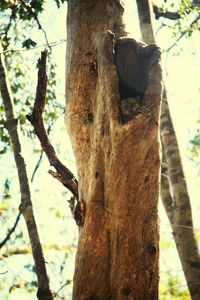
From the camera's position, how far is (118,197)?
1.85m

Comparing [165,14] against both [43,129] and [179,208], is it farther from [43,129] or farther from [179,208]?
[43,129]

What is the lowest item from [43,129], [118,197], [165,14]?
[118,197]

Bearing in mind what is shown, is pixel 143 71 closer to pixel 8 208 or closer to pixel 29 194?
pixel 29 194

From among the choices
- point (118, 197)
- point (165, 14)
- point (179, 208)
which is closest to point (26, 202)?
point (179, 208)

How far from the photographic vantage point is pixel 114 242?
1.85m

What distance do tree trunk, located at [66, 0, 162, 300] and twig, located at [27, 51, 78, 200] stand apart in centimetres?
23

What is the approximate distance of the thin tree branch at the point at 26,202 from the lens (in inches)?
137

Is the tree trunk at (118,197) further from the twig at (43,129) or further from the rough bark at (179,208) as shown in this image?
the rough bark at (179,208)

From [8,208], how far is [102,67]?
27.1 ft

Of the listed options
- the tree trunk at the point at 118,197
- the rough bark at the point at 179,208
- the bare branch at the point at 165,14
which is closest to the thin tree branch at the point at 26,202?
the rough bark at the point at 179,208

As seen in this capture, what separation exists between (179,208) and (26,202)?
1.84 m

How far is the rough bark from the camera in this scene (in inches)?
163

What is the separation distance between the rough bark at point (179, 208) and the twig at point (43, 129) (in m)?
1.61

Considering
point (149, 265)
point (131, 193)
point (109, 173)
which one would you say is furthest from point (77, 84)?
point (149, 265)
